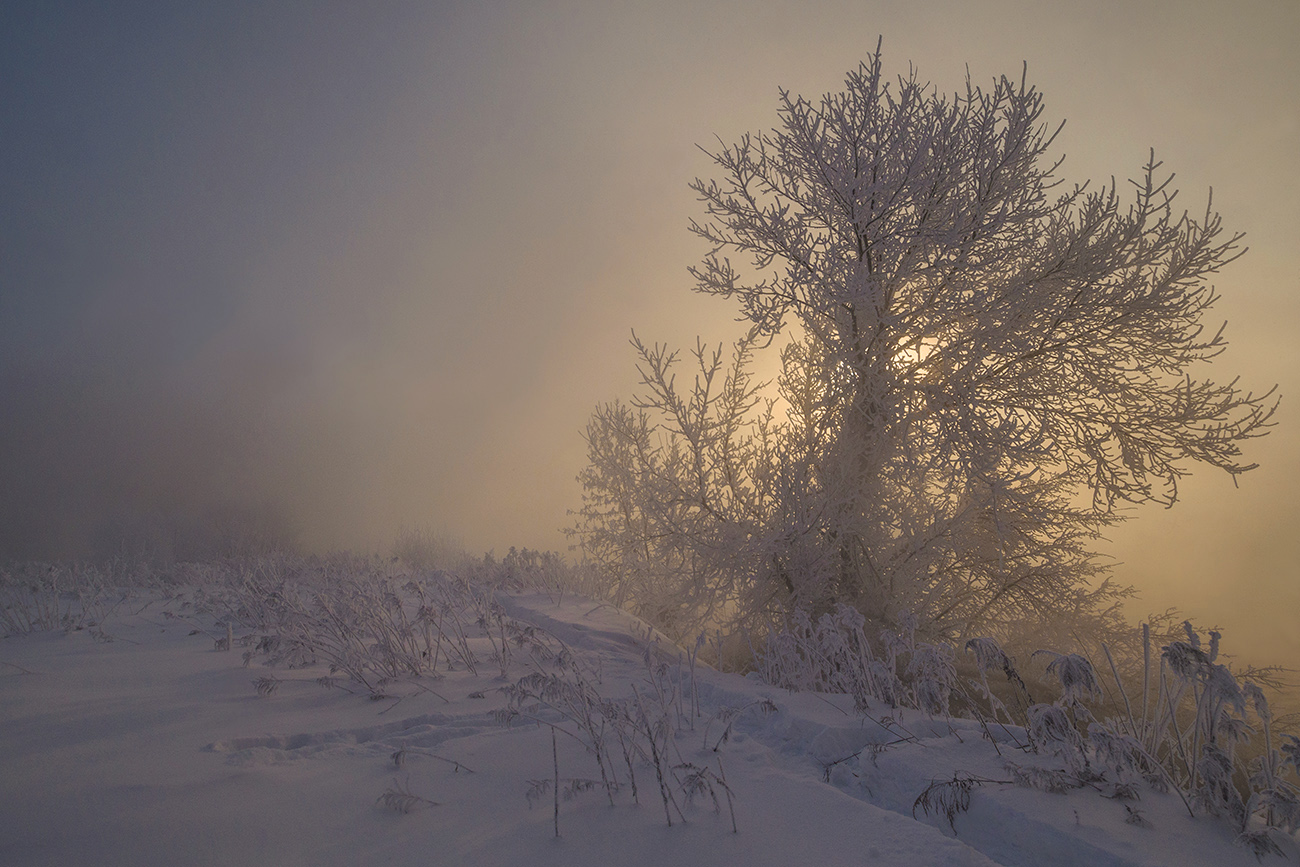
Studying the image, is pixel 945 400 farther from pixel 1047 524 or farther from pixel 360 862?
pixel 360 862

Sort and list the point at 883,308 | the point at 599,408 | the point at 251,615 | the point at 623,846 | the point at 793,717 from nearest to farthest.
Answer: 1. the point at 623,846
2. the point at 793,717
3. the point at 251,615
4. the point at 883,308
5. the point at 599,408

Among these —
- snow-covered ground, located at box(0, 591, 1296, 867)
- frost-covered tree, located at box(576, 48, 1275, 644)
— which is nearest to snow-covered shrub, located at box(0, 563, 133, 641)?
snow-covered ground, located at box(0, 591, 1296, 867)

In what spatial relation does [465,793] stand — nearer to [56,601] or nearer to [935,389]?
[935,389]

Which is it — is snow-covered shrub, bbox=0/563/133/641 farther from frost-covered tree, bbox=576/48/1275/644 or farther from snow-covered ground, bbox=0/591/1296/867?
frost-covered tree, bbox=576/48/1275/644

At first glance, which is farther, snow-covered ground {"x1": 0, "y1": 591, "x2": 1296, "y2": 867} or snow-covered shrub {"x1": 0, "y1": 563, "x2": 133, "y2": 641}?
snow-covered shrub {"x1": 0, "y1": 563, "x2": 133, "y2": 641}

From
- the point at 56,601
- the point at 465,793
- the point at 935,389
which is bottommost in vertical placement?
the point at 56,601

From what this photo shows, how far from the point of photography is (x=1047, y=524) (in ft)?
18.7

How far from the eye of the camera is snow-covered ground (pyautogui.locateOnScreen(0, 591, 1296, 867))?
160cm

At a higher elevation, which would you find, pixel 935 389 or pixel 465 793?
pixel 935 389

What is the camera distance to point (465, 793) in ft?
6.45

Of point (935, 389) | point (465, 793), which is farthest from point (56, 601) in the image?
point (935, 389)

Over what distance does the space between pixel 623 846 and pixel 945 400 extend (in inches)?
167

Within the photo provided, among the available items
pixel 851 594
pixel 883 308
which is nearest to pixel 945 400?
pixel 883 308

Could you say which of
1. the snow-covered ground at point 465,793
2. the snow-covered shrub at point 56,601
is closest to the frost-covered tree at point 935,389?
the snow-covered ground at point 465,793
